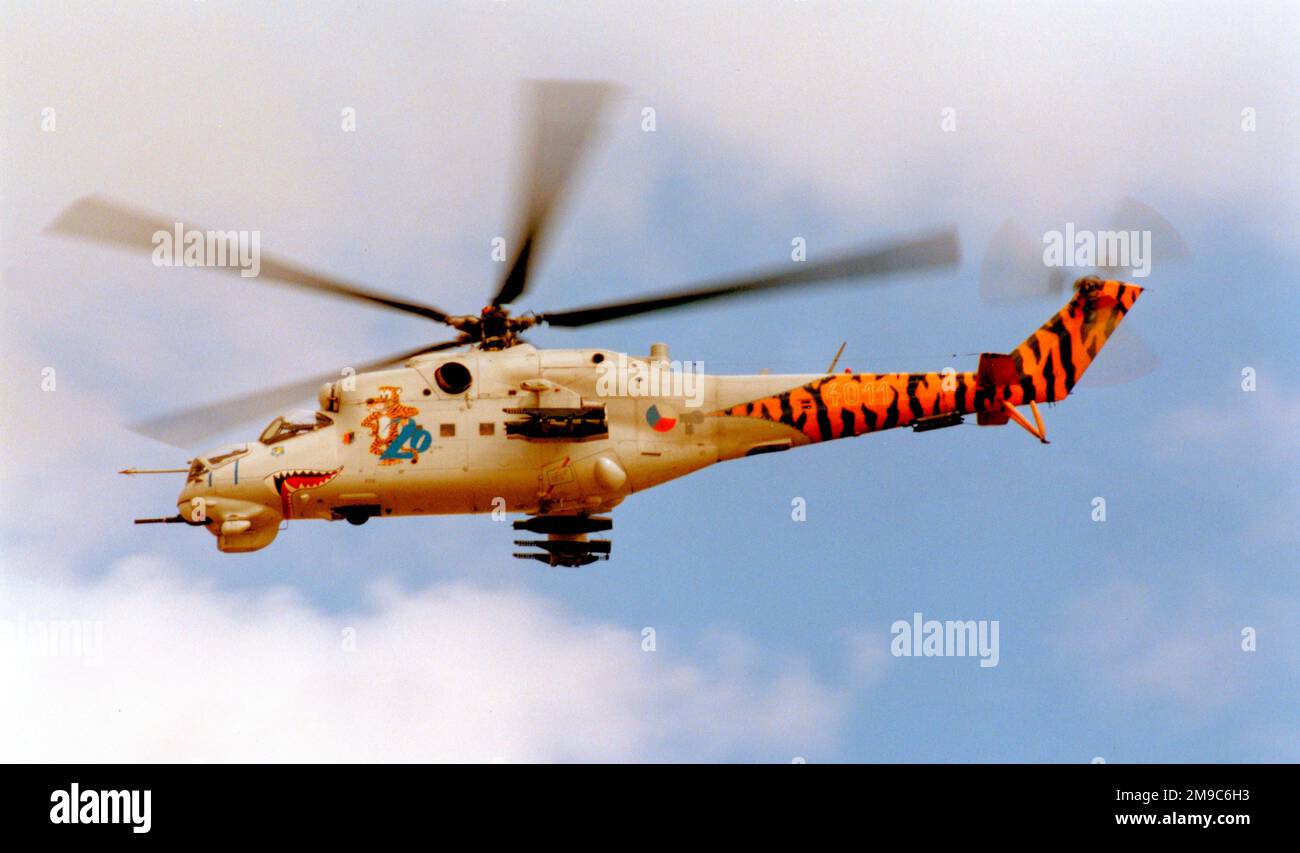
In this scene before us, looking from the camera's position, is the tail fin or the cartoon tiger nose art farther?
the tail fin

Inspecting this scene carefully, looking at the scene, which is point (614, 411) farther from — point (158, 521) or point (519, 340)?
point (158, 521)

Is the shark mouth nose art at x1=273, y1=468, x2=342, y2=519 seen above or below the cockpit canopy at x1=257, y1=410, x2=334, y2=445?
below

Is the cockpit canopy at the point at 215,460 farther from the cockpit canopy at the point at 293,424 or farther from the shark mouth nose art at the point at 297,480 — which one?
the shark mouth nose art at the point at 297,480

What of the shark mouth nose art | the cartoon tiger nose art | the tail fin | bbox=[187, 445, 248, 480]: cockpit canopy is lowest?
the shark mouth nose art

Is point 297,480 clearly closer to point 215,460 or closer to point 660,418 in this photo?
point 215,460

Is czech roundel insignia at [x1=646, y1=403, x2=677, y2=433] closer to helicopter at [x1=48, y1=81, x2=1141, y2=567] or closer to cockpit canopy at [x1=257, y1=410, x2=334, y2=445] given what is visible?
helicopter at [x1=48, y1=81, x2=1141, y2=567]

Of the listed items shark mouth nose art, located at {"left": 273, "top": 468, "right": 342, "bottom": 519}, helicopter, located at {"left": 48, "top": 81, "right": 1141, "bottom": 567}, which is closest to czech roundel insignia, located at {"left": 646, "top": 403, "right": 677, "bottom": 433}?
helicopter, located at {"left": 48, "top": 81, "right": 1141, "bottom": 567}

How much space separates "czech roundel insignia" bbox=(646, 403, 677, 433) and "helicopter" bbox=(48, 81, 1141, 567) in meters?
0.03

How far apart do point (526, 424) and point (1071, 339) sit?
10.6 meters

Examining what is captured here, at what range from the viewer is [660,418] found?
115 ft

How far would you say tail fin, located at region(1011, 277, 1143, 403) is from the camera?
35625mm
